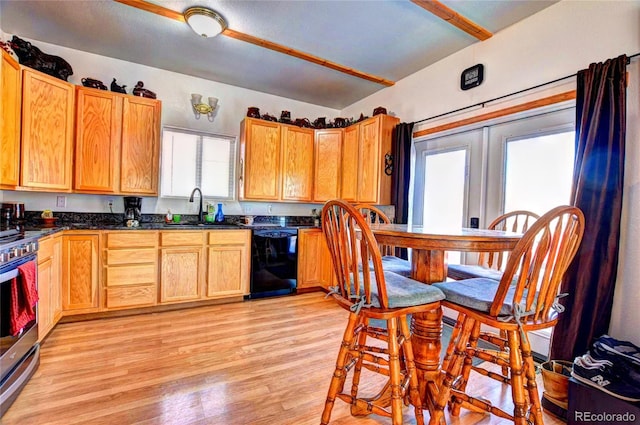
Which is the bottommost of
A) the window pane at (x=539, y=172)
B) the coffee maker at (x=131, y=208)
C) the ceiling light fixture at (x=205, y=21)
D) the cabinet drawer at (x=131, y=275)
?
the cabinet drawer at (x=131, y=275)

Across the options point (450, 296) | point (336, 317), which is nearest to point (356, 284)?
point (450, 296)

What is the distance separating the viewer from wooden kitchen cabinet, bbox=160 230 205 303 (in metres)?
3.10

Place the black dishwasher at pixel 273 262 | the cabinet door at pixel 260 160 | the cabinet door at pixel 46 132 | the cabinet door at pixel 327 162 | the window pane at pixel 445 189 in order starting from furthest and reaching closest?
the cabinet door at pixel 327 162 < the cabinet door at pixel 260 160 < the black dishwasher at pixel 273 262 < the window pane at pixel 445 189 < the cabinet door at pixel 46 132

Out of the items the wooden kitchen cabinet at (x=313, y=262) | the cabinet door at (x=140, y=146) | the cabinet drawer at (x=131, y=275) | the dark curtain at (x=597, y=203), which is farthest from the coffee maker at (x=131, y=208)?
the dark curtain at (x=597, y=203)

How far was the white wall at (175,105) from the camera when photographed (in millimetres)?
3160

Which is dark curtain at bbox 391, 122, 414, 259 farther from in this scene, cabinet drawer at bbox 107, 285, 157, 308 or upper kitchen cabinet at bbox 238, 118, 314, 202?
cabinet drawer at bbox 107, 285, 157, 308

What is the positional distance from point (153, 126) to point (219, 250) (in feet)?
4.91

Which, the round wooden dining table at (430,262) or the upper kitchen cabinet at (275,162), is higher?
the upper kitchen cabinet at (275,162)

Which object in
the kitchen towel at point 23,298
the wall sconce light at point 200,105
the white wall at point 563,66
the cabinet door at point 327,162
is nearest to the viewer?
the kitchen towel at point 23,298

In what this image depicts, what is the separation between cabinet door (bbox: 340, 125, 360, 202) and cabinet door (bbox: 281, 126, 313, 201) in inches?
17.8

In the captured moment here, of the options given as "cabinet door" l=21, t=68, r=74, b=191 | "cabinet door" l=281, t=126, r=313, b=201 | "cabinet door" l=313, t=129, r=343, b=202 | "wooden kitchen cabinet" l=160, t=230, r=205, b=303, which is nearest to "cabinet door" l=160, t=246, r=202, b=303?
"wooden kitchen cabinet" l=160, t=230, r=205, b=303

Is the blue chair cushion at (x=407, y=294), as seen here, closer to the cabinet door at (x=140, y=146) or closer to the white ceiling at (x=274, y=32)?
the white ceiling at (x=274, y=32)

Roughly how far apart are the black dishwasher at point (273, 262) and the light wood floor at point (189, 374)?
64cm

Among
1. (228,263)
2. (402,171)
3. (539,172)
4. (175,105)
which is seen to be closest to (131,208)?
(228,263)
